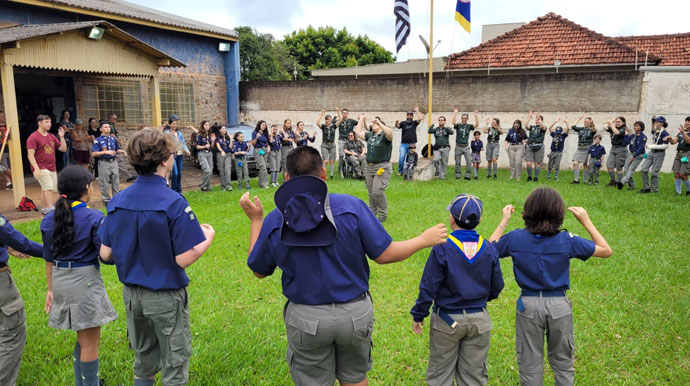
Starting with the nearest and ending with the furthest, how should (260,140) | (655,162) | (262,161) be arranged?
(655,162) < (262,161) < (260,140)

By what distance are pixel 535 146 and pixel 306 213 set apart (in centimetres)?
1374

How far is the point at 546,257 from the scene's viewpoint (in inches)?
132

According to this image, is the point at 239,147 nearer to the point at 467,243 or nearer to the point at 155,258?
the point at 155,258

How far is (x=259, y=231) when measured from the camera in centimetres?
296

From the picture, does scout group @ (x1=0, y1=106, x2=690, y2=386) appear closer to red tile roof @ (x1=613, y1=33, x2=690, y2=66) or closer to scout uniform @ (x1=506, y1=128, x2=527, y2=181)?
scout uniform @ (x1=506, y1=128, x2=527, y2=181)

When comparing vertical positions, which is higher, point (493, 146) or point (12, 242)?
point (493, 146)

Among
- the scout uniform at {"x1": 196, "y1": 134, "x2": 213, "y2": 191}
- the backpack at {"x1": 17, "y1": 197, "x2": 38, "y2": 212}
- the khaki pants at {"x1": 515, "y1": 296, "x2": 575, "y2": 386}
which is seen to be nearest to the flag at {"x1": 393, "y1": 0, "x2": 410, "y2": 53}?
the scout uniform at {"x1": 196, "y1": 134, "x2": 213, "y2": 191}

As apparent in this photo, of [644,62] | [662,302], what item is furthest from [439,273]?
[644,62]

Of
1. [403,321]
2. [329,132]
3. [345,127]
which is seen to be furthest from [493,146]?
[403,321]

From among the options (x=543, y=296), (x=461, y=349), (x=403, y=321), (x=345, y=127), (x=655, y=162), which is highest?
(x=345, y=127)

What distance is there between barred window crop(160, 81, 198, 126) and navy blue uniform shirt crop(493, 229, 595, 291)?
17576 mm

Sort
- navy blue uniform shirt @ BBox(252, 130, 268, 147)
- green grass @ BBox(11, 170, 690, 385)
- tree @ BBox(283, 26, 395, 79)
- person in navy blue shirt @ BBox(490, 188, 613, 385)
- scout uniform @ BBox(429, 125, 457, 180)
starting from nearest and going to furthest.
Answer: person in navy blue shirt @ BBox(490, 188, 613, 385)
green grass @ BBox(11, 170, 690, 385)
navy blue uniform shirt @ BBox(252, 130, 268, 147)
scout uniform @ BBox(429, 125, 457, 180)
tree @ BBox(283, 26, 395, 79)

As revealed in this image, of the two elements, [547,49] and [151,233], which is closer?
[151,233]

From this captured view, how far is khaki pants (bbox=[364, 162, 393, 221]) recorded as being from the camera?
902 centimetres
